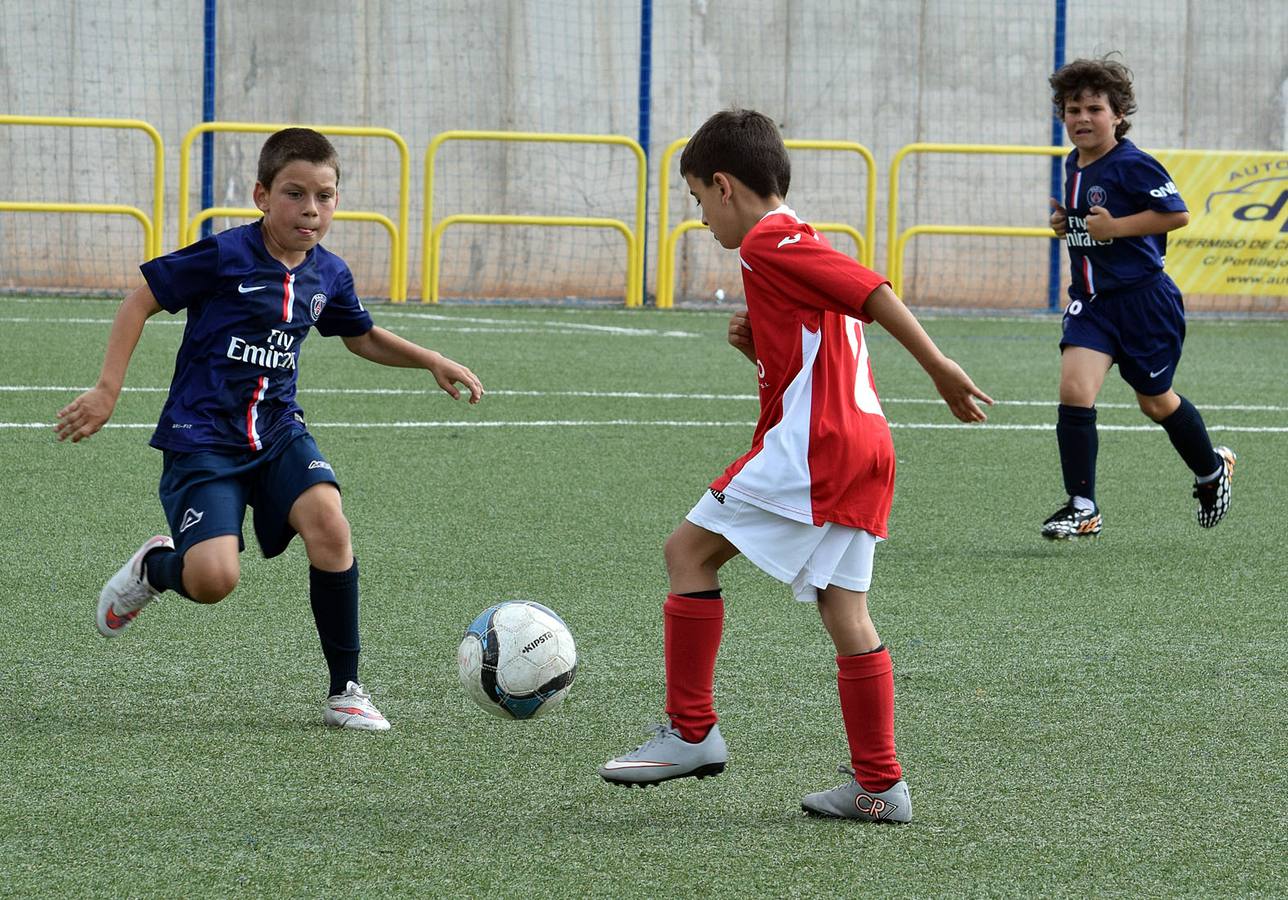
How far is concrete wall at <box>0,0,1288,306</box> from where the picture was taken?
49.4 ft

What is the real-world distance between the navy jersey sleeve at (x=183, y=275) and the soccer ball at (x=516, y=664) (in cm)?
97

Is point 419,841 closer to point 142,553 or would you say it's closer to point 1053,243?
point 142,553

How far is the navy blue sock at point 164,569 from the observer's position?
13.0 ft

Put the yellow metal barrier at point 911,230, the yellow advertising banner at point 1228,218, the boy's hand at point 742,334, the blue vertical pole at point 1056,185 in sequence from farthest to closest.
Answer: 1. the blue vertical pole at point 1056,185
2. the yellow advertising banner at point 1228,218
3. the yellow metal barrier at point 911,230
4. the boy's hand at point 742,334

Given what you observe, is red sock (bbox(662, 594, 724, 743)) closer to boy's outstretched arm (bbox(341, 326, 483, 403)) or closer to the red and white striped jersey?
the red and white striped jersey

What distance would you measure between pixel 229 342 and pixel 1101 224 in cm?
330

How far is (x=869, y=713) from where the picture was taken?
3.26 metres

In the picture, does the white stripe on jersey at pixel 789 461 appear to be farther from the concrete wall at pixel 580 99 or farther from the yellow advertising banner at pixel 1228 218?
the concrete wall at pixel 580 99

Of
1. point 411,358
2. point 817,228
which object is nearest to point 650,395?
point 411,358

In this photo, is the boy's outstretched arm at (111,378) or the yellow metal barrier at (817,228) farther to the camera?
the yellow metal barrier at (817,228)

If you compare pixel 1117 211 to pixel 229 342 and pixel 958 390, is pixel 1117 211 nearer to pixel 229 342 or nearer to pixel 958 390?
pixel 958 390

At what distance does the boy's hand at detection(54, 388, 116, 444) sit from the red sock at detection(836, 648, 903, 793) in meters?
1.67

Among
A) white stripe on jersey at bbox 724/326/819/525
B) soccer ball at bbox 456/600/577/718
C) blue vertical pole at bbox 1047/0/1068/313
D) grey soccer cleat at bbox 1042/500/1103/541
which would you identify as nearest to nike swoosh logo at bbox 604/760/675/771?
soccer ball at bbox 456/600/577/718

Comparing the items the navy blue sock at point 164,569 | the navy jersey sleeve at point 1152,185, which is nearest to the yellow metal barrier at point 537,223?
the navy jersey sleeve at point 1152,185
